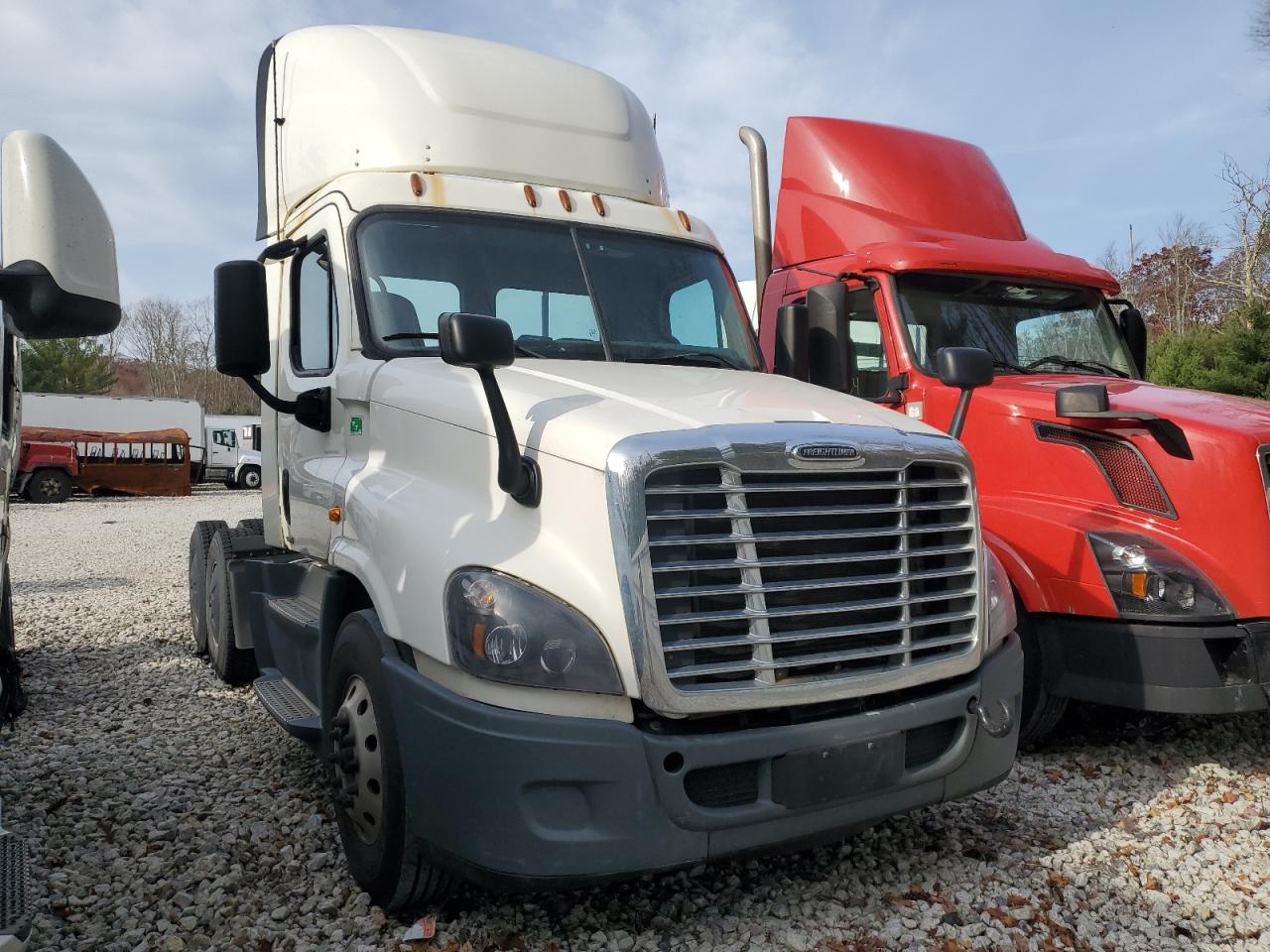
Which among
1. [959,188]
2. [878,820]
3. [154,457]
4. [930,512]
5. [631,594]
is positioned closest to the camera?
[631,594]

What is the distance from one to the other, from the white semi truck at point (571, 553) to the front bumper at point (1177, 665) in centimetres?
114

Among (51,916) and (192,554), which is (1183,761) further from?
(192,554)

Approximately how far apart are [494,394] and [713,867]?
6.43 ft

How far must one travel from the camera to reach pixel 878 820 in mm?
3008

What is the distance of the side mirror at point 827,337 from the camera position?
4820 millimetres

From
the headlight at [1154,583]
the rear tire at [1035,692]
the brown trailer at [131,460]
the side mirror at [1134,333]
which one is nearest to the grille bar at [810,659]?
the headlight at [1154,583]

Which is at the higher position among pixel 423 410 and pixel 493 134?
pixel 493 134

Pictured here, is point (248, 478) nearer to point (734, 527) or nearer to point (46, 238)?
point (46, 238)

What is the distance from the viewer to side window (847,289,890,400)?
558 cm

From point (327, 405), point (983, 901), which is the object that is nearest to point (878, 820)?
point (983, 901)

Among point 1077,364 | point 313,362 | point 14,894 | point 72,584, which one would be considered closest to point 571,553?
point 14,894

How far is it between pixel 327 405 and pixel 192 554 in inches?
143

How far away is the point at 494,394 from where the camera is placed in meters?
2.88

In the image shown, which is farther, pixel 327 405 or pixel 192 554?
pixel 192 554
